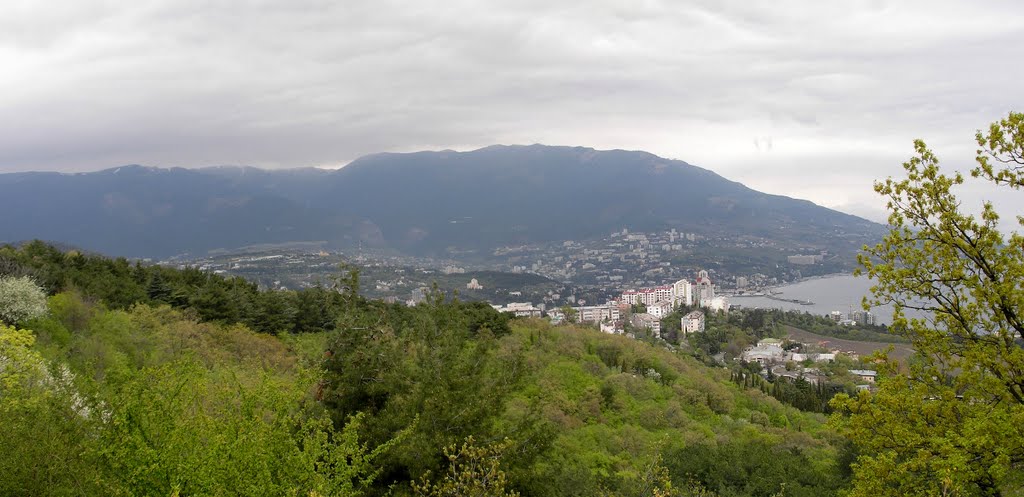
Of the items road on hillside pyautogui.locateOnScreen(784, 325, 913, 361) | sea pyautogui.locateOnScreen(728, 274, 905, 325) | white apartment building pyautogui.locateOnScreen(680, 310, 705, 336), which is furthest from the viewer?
sea pyautogui.locateOnScreen(728, 274, 905, 325)

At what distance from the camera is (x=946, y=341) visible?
7.21 m

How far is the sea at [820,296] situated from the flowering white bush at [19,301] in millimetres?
Result: 94566

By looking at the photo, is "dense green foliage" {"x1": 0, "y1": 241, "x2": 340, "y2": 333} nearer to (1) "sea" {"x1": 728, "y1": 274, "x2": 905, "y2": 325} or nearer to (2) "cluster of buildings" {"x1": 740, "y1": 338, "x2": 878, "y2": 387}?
(2) "cluster of buildings" {"x1": 740, "y1": 338, "x2": 878, "y2": 387}

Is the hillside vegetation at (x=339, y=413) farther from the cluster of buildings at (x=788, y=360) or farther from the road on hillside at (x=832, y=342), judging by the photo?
the road on hillside at (x=832, y=342)

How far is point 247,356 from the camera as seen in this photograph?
66.0 ft

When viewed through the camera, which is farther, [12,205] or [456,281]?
[12,205]

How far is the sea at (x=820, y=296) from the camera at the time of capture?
326 ft

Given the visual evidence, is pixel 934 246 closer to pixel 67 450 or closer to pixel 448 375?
pixel 448 375

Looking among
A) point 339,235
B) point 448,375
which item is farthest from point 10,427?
point 339,235

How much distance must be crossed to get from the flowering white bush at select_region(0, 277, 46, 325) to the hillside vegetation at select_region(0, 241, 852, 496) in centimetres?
31

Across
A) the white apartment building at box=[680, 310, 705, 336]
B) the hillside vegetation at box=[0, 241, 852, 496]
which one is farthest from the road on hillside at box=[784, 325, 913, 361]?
the hillside vegetation at box=[0, 241, 852, 496]

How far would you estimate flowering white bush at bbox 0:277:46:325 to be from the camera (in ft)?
53.7

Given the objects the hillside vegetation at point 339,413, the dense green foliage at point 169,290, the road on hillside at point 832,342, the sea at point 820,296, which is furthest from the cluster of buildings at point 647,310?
the hillside vegetation at point 339,413

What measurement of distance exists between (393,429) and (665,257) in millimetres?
151978
